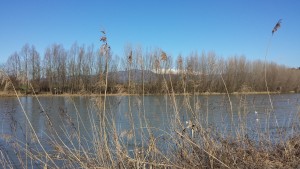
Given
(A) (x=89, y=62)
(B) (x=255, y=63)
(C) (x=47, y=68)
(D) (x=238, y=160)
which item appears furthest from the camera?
(B) (x=255, y=63)

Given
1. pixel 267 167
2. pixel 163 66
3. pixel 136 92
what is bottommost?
pixel 267 167

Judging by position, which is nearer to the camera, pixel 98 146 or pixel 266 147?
pixel 98 146

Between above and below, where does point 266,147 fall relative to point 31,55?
below

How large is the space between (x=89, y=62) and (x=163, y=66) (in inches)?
1911

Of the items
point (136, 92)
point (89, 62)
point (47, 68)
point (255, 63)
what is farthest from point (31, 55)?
point (136, 92)

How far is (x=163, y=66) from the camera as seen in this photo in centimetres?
448

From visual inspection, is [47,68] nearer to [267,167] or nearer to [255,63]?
[255,63]

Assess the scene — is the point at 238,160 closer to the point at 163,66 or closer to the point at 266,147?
the point at 266,147

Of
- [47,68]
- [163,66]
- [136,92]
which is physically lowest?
[136,92]

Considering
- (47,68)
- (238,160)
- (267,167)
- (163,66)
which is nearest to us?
(267,167)

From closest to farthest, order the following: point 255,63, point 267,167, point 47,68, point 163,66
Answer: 1. point 267,167
2. point 163,66
3. point 47,68
4. point 255,63

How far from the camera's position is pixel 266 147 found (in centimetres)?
511

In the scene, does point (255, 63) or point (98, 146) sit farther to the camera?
point (255, 63)

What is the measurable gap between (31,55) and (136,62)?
58.7m
